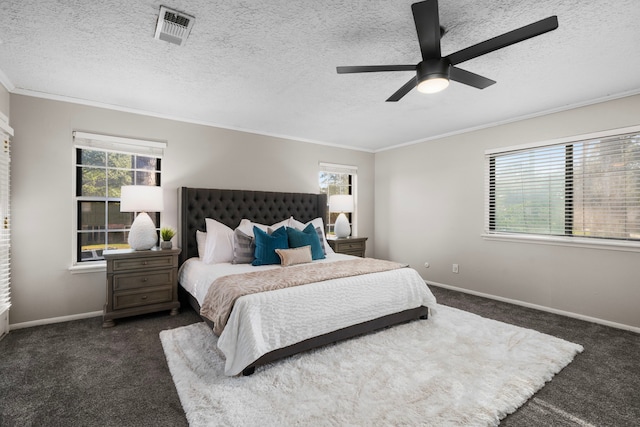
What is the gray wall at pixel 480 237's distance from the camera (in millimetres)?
3240

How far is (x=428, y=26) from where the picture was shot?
67.6 inches

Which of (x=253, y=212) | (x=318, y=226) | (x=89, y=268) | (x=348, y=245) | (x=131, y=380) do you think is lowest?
(x=131, y=380)

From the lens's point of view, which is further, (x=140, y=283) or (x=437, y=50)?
(x=140, y=283)

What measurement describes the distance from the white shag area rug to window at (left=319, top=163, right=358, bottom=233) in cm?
290

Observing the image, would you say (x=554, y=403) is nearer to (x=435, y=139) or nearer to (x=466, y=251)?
(x=466, y=251)

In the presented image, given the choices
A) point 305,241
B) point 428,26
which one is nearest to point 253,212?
point 305,241

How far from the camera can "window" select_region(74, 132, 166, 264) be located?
3482 mm

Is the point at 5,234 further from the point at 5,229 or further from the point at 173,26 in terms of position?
the point at 173,26

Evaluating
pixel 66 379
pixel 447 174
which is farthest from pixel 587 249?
pixel 66 379

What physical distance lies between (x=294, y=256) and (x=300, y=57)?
2.03m

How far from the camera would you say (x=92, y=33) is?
213 centimetres

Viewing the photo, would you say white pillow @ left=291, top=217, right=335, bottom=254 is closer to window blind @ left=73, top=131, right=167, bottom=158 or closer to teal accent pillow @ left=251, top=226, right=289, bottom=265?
teal accent pillow @ left=251, top=226, right=289, bottom=265

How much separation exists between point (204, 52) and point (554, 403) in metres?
3.47

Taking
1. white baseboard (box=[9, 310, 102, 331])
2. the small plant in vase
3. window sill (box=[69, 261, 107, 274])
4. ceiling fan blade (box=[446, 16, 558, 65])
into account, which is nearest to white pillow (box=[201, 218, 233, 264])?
the small plant in vase
